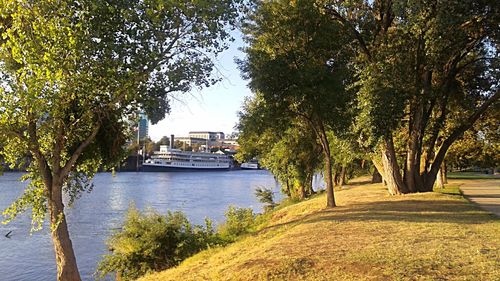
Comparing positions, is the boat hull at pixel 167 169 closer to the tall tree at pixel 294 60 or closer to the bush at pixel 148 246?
the tall tree at pixel 294 60

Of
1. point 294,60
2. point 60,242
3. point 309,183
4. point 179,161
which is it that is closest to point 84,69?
point 60,242

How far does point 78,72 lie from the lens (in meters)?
9.49

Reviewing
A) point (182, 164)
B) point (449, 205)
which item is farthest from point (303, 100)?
point (182, 164)

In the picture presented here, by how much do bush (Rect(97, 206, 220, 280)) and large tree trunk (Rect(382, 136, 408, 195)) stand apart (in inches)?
377

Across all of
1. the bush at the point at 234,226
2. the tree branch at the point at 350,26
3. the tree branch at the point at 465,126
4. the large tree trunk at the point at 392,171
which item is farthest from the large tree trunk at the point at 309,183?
the tree branch at the point at 350,26

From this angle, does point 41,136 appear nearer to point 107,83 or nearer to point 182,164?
point 107,83

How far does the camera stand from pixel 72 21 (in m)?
9.23

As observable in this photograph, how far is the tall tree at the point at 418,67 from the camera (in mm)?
16875

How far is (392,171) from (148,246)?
1190cm

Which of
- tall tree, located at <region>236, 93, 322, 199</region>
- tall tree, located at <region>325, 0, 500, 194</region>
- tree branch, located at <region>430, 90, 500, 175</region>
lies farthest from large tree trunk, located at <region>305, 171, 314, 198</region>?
tree branch, located at <region>430, 90, 500, 175</region>

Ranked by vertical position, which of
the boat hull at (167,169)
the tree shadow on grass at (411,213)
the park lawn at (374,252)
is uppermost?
the boat hull at (167,169)

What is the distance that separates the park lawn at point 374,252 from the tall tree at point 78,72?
3.57 meters

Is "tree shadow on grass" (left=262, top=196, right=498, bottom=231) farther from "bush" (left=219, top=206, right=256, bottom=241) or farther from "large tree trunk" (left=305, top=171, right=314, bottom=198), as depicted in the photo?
"large tree trunk" (left=305, top=171, right=314, bottom=198)

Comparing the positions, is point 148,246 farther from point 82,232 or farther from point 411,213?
point 82,232
